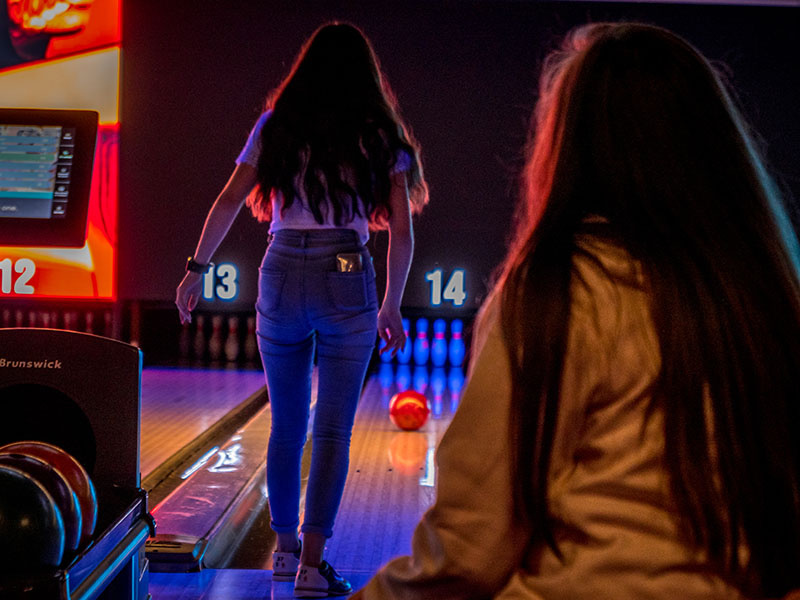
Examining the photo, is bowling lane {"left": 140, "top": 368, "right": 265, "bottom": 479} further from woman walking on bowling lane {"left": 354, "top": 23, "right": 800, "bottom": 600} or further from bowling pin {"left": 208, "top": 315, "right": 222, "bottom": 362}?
woman walking on bowling lane {"left": 354, "top": 23, "right": 800, "bottom": 600}

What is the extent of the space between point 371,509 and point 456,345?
2.80 meters

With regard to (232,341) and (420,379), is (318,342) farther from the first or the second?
(232,341)

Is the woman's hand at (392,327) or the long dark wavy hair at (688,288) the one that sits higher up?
the long dark wavy hair at (688,288)

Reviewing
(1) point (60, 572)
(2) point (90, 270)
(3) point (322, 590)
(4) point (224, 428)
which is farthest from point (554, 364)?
(2) point (90, 270)

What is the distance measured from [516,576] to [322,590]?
3.96 feet

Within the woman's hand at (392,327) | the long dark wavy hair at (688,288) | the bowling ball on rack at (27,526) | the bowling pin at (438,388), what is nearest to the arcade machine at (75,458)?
the bowling ball on rack at (27,526)

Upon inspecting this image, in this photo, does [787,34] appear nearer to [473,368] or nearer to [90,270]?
[90,270]

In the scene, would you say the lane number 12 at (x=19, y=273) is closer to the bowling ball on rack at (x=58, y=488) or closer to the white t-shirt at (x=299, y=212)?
the white t-shirt at (x=299, y=212)

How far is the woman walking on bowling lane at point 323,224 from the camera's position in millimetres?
1717

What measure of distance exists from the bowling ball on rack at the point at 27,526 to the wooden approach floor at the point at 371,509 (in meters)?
0.77

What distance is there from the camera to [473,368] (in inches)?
27.4

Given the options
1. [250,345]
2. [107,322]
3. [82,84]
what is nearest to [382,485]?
[250,345]

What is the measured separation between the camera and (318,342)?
68.5 inches

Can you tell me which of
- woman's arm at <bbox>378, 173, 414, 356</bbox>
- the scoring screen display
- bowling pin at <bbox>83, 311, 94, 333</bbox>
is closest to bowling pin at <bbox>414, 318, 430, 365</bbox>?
bowling pin at <bbox>83, 311, 94, 333</bbox>
